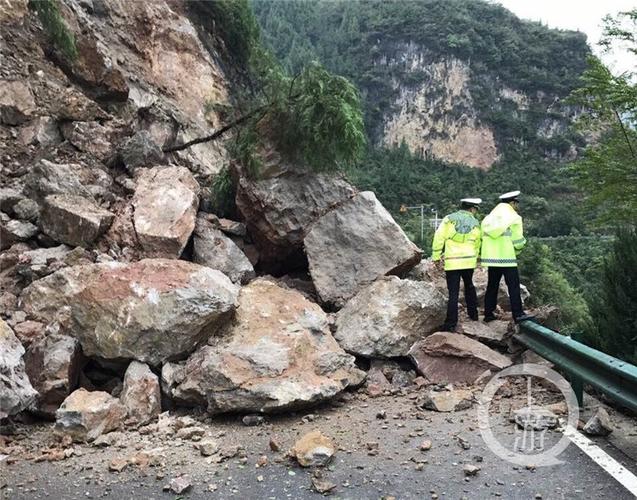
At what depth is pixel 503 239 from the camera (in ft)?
19.7

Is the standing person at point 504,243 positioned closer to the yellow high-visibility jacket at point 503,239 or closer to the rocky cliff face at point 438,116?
the yellow high-visibility jacket at point 503,239

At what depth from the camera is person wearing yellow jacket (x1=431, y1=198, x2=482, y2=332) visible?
6.13 metres

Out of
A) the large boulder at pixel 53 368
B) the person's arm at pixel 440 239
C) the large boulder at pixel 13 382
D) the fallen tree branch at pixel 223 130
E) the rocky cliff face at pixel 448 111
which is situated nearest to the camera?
the large boulder at pixel 13 382

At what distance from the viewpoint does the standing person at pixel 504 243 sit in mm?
5945

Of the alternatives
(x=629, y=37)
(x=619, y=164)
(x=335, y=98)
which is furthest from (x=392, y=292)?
(x=629, y=37)

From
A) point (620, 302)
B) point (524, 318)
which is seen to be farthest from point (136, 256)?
point (620, 302)

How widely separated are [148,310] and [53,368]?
89 centimetres

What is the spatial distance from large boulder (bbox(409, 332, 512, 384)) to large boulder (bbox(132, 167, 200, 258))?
2.99 metres

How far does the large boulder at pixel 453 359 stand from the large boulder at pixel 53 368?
3.13 meters

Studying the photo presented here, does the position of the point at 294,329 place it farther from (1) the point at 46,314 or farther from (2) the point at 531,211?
(2) the point at 531,211

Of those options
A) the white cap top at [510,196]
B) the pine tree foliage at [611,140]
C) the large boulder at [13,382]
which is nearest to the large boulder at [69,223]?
the large boulder at [13,382]

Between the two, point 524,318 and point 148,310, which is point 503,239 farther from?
point 148,310

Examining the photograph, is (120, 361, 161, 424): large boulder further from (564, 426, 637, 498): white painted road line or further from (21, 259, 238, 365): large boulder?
(564, 426, 637, 498): white painted road line

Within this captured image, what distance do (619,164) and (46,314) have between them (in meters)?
8.73
